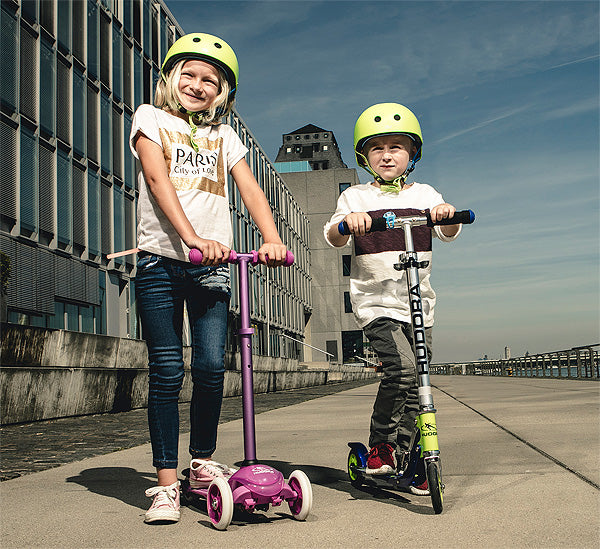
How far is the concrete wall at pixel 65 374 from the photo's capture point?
730 centimetres

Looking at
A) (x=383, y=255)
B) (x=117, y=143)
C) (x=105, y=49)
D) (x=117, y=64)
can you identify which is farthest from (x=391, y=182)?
(x=117, y=64)

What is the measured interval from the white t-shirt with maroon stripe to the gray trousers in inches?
A: 2.7

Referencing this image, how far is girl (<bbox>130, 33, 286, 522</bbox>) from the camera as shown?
3.10 metres

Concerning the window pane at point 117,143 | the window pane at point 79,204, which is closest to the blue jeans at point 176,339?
the window pane at point 79,204

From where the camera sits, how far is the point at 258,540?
255 centimetres

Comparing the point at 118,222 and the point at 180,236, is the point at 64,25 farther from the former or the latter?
the point at 180,236

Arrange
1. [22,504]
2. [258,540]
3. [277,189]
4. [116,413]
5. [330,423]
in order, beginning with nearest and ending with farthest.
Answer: [258,540] < [22,504] < [330,423] < [116,413] < [277,189]

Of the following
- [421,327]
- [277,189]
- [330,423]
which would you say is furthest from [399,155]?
[277,189]

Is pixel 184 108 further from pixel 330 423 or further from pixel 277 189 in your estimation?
pixel 277 189

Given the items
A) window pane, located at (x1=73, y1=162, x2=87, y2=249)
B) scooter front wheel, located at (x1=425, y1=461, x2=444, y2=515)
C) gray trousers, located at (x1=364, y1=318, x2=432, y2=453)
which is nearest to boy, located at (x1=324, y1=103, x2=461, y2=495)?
gray trousers, located at (x1=364, y1=318, x2=432, y2=453)

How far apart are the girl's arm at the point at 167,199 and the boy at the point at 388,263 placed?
0.86 m

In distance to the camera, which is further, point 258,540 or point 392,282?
point 392,282

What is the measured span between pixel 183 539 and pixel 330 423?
4907 mm

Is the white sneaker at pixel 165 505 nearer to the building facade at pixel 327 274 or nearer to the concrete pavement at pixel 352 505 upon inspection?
the concrete pavement at pixel 352 505
